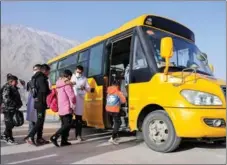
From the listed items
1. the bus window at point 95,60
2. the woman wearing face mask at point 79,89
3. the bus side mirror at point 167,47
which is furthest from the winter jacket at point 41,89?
the bus side mirror at point 167,47

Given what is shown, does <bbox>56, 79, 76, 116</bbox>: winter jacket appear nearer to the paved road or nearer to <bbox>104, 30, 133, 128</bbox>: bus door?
the paved road

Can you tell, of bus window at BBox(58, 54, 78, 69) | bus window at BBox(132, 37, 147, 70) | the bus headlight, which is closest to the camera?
the bus headlight

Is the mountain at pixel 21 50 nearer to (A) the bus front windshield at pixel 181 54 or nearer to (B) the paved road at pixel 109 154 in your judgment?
(B) the paved road at pixel 109 154

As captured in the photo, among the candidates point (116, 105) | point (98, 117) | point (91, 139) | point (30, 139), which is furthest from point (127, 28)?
point (30, 139)

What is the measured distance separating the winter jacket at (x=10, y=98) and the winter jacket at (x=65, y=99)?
1466mm

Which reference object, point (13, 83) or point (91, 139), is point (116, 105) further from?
point (13, 83)

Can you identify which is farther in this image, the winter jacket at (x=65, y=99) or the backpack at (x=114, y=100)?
the backpack at (x=114, y=100)

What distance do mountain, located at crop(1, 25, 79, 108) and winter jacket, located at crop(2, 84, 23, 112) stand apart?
60.0m

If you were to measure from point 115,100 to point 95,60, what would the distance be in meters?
2.03

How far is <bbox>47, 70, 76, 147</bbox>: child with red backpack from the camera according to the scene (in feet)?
23.7

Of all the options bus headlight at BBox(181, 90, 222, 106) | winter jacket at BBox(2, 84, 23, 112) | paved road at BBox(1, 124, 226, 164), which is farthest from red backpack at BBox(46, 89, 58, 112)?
bus headlight at BBox(181, 90, 222, 106)

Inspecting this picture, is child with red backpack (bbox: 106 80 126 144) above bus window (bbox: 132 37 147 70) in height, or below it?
below

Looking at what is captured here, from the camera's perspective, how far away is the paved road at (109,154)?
557 centimetres

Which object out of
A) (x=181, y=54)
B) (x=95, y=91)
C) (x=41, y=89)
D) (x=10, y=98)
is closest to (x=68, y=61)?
(x=95, y=91)
